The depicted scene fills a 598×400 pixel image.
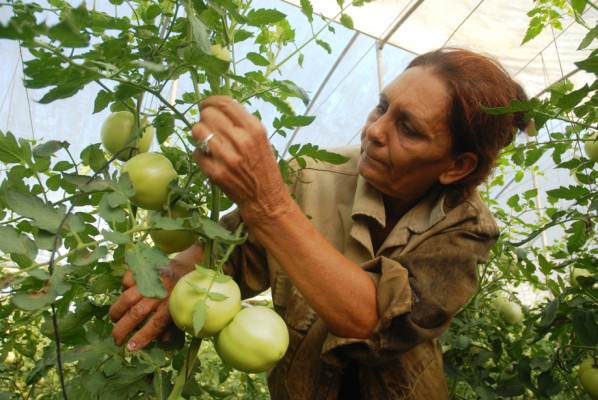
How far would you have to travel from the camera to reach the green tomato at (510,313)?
1.89 m

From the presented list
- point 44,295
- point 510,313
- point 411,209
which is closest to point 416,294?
point 411,209

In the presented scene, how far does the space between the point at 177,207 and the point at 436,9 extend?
15.9ft

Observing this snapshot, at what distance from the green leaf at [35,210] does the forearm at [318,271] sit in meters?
0.30

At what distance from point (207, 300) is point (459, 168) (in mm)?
831

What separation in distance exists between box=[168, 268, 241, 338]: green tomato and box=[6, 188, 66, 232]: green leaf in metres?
0.19

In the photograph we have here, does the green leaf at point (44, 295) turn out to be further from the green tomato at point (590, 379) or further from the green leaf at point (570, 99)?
the green tomato at point (590, 379)

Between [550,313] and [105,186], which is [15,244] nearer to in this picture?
Answer: [105,186]

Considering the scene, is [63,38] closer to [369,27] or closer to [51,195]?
[51,195]

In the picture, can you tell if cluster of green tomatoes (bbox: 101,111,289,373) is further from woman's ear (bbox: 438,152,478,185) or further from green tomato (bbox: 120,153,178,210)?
woman's ear (bbox: 438,152,478,185)

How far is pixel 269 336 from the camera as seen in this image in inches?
28.0

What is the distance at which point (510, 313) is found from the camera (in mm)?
1908

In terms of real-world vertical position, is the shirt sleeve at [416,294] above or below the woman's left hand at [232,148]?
below

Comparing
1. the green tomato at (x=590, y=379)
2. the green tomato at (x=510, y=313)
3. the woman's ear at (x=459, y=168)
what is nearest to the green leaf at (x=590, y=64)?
the woman's ear at (x=459, y=168)

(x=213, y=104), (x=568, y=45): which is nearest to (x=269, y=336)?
(x=213, y=104)
